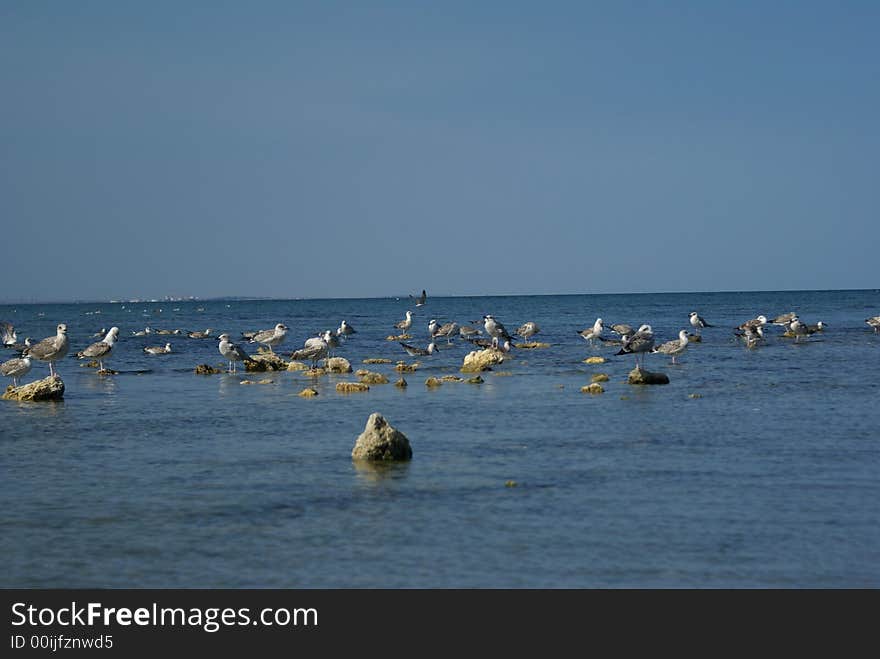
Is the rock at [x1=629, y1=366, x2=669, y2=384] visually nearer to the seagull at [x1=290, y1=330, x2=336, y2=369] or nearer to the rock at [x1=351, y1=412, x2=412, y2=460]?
the seagull at [x1=290, y1=330, x2=336, y2=369]

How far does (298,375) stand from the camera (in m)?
29.2

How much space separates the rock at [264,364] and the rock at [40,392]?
842 centimetres

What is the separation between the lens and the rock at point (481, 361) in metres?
29.7

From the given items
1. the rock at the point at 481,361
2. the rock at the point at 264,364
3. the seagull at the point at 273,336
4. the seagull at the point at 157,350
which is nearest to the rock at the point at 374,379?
the rock at the point at 481,361

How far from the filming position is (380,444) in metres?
13.7

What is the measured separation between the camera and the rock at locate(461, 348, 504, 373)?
29.7 m

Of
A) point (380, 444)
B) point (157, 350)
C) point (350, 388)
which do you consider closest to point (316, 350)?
point (350, 388)

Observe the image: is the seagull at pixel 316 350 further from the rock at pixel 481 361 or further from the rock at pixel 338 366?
the rock at pixel 481 361

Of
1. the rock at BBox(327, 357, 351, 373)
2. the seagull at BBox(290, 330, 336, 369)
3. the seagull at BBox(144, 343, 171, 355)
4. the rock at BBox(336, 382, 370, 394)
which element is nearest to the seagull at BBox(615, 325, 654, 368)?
the rock at BBox(327, 357, 351, 373)

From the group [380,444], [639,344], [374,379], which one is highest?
[639,344]

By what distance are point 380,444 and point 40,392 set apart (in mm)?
12207

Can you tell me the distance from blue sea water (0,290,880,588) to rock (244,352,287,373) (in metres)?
7.61

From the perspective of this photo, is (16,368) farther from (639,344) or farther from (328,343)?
(639,344)
